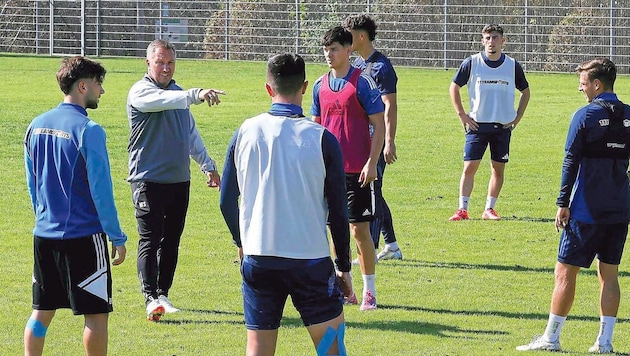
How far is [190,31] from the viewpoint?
129 ft

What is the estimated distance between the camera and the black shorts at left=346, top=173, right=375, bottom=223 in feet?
29.7

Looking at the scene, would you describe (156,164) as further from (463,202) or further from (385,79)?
(463,202)

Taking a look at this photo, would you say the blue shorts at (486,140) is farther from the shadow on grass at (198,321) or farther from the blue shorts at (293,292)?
the blue shorts at (293,292)

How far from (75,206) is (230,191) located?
1157mm

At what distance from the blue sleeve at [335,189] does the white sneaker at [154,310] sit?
3219mm

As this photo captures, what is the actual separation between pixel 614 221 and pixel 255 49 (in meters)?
30.9

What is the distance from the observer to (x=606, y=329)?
7828mm

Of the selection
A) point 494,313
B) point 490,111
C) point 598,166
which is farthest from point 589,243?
point 490,111

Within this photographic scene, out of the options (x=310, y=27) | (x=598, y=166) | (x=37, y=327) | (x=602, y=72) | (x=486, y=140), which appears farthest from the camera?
(x=310, y=27)

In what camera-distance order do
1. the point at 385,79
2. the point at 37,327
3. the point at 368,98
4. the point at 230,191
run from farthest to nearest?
the point at 385,79
the point at 368,98
the point at 37,327
the point at 230,191

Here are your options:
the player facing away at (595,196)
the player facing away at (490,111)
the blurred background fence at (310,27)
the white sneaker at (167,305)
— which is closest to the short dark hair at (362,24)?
the player facing away at (595,196)

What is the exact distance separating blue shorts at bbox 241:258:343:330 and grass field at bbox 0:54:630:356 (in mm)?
2077

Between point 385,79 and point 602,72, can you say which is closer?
point 602,72

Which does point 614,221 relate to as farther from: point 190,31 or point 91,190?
point 190,31
